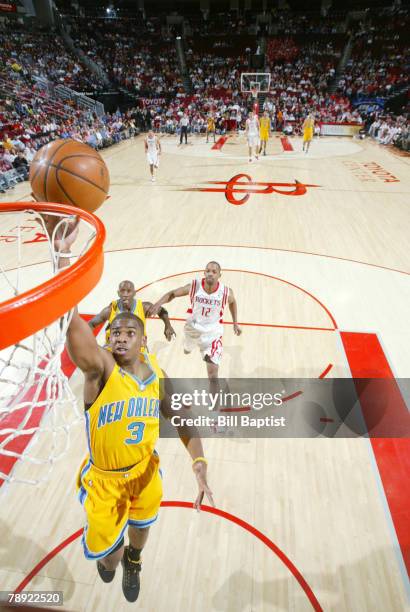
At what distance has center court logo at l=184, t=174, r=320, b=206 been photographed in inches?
385

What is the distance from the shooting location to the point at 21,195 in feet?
31.1

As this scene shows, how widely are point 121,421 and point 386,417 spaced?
2.60 metres

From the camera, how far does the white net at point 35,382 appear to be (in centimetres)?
168

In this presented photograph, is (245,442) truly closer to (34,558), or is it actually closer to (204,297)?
(204,297)

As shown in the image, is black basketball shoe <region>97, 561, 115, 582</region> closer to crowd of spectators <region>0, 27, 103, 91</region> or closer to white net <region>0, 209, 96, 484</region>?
white net <region>0, 209, 96, 484</region>

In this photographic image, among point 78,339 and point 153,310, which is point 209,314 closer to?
point 153,310

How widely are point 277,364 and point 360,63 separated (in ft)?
92.6

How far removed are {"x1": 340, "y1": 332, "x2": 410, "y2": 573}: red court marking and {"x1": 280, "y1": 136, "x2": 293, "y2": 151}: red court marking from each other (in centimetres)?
1387

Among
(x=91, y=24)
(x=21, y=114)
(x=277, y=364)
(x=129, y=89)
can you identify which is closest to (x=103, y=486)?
(x=277, y=364)

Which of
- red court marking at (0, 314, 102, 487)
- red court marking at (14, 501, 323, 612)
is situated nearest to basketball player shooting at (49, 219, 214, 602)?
red court marking at (14, 501, 323, 612)

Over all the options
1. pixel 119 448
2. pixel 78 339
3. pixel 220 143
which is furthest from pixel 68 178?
pixel 220 143

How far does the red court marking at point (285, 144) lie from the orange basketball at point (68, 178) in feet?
51.2

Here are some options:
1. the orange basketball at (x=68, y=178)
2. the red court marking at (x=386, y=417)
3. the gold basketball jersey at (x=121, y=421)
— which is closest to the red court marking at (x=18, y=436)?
the gold basketball jersey at (x=121, y=421)

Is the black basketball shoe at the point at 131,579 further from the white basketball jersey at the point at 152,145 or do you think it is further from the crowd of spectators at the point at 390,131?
the crowd of spectators at the point at 390,131
